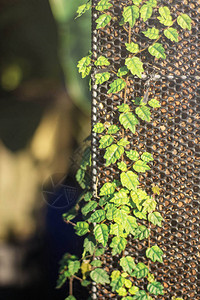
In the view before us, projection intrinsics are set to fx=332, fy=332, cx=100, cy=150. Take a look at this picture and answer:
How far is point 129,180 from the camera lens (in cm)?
198

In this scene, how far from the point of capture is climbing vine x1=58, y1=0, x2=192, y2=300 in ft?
6.21

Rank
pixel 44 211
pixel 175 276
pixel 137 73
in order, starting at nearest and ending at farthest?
pixel 137 73
pixel 175 276
pixel 44 211

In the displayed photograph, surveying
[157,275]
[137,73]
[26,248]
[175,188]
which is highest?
[137,73]

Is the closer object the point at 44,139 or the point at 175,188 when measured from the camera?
the point at 175,188

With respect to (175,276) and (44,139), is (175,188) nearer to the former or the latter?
(175,276)

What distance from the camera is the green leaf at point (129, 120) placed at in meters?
1.92

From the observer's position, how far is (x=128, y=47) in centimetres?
191

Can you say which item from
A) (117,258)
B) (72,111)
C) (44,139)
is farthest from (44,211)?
(117,258)

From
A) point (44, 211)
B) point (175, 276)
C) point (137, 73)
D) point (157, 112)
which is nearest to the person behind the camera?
point (137, 73)

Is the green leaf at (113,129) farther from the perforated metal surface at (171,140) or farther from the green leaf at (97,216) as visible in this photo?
the green leaf at (97,216)

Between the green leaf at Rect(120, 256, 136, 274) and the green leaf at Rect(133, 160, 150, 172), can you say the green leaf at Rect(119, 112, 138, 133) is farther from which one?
the green leaf at Rect(120, 256, 136, 274)

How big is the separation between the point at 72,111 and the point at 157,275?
202 centimetres

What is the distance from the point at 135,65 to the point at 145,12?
30 centimetres

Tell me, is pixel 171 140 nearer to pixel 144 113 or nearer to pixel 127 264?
pixel 144 113
